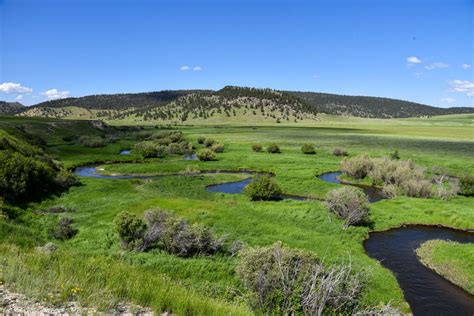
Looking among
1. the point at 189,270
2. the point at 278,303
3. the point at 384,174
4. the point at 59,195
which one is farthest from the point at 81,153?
the point at 278,303

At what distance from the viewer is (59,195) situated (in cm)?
3856

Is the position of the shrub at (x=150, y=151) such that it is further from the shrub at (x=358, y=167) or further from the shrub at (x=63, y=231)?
the shrub at (x=63, y=231)

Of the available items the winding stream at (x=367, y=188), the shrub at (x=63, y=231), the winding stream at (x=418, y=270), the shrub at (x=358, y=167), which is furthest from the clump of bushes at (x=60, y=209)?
the shrub at (x=358, y=167)

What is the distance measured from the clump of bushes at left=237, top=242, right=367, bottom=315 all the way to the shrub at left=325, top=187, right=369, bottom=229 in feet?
56.3

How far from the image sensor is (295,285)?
12539mm

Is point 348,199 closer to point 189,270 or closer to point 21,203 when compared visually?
point 189,270

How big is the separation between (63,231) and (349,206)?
929 inches

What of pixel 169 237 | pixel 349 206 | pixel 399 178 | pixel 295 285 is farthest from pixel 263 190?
pixel 295 285

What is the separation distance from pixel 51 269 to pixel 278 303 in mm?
7420

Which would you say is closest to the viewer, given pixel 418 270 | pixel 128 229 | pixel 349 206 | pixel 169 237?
pixel 169 237

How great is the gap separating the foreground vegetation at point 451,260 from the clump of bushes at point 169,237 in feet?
47.2

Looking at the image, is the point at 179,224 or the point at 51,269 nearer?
the point at 51,269

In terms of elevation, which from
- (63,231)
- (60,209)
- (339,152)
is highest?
(339,152)

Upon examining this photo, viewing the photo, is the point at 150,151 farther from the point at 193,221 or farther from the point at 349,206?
the point at 349,206
